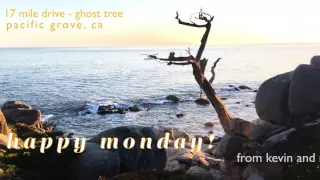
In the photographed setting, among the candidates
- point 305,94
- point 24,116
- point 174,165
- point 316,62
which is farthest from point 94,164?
point 24,116

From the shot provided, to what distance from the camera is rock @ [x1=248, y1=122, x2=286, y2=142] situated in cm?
1367

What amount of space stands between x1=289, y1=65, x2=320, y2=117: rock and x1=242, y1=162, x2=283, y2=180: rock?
296cm

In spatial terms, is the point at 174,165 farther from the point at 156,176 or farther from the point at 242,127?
the point at 156,176

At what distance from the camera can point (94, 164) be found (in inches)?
530

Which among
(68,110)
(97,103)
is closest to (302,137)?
(68,110)

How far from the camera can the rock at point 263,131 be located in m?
13.7

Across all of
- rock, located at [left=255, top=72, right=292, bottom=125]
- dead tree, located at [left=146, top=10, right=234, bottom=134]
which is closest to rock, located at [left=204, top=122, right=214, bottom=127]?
dead tree, located at [left=146, top=10, right=234, bottom=134]

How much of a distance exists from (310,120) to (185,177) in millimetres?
5403

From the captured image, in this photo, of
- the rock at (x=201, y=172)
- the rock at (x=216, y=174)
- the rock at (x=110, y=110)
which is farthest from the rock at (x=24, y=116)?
the rock at (x=216, y=174)

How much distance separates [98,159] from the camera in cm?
1362

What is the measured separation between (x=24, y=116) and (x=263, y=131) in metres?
23.8

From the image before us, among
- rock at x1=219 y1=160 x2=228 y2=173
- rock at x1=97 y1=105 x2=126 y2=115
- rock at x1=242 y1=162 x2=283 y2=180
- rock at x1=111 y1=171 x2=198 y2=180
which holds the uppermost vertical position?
rock at x1=111 y1=171 x2=198 y2=180

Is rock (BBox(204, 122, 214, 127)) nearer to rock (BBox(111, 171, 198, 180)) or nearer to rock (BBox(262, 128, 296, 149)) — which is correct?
rock (BBox(262, 128, 296, 149))

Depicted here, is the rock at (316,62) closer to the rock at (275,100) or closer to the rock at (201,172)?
the rock at (275,100)
